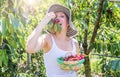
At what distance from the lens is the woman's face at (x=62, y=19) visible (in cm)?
231

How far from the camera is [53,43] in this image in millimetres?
2236

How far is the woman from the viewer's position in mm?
2113

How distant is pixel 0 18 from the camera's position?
176 cm

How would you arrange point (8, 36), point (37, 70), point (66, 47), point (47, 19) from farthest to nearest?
point (37, 70), point (66, 47), point (47, 19), point (8, 36)

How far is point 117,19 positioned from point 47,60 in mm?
1349

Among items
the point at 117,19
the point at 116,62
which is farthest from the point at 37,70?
the point at 116,62

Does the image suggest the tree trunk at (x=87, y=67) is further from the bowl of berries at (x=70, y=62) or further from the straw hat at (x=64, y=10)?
the bowl of berries at (x=70, y=62)

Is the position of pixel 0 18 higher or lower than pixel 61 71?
higher

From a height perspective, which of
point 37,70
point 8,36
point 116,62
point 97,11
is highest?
point 97,11

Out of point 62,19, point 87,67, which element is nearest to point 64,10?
point 62,19

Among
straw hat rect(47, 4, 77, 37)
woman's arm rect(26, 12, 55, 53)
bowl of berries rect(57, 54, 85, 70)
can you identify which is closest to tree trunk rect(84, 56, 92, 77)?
straw hat rect(47, 4, 77, 37)

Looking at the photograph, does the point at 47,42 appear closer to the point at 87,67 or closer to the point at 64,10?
the point at 64,10

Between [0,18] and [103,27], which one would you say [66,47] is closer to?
[0,18]

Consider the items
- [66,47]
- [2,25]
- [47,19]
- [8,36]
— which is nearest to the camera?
[2,25]
